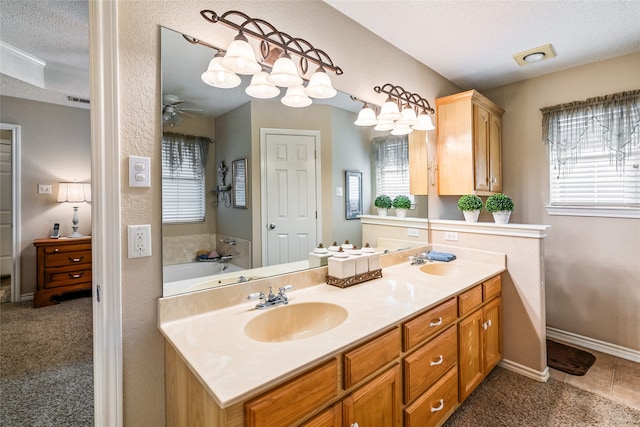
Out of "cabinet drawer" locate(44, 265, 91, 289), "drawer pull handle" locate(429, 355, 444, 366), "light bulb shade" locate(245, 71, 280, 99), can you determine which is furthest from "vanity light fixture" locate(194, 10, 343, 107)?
"cabinet drawer" locate(44, 265, 91, 289)

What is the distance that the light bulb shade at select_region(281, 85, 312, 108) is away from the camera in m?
1.60

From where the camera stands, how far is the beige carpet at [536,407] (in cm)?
173

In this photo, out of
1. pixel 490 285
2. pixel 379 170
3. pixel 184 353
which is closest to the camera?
pixel 184 353

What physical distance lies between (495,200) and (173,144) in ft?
7.58

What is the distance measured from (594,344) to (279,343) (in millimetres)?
3138

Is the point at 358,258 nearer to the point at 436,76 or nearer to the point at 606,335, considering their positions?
the point at 436,76

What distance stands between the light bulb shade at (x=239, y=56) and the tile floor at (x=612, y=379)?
2950 millimetres

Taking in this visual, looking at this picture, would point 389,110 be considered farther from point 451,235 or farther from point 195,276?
point 195,276

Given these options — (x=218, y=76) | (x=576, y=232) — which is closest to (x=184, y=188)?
(x=218, y=76)

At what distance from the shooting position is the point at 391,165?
2.29 m

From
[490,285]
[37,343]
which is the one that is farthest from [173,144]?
[37,343]

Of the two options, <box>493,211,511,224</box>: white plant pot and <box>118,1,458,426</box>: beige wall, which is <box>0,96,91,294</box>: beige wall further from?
<box>493,211,511,224</box>: white plant pot

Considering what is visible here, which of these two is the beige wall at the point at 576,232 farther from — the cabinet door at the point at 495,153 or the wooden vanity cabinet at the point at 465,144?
the wooden vanity cabinet at the point at 465,144

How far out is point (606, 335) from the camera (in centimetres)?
255
